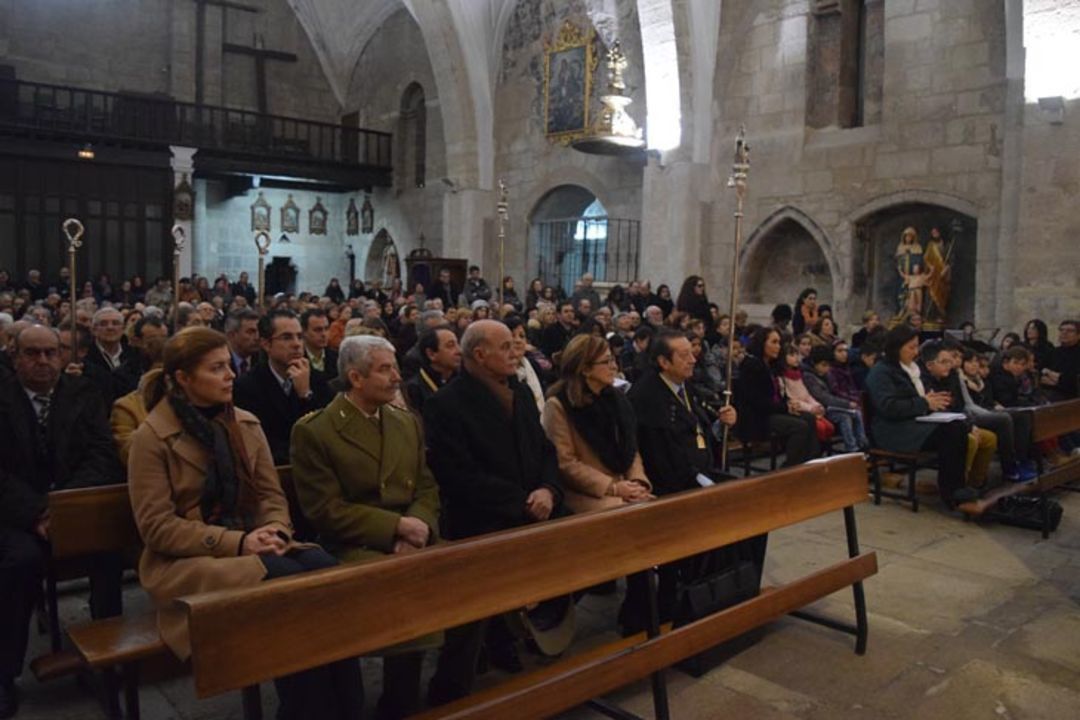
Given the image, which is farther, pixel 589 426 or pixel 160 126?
pixel 160 126

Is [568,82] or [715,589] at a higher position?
[568,82]

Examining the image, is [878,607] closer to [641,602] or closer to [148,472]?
[641,602]

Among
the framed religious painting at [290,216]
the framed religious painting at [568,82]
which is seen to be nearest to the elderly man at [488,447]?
the framed religious painting at [568,82]

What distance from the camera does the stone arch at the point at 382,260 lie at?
2095 centimetres

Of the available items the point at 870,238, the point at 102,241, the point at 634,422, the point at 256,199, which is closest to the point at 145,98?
the point at 102,241

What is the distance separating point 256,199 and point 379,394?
19307mm

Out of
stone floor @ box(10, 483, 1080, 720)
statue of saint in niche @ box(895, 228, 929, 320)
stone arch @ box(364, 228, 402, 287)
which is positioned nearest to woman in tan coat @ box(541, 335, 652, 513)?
stone floor @ box(10, 483, 1080, 720)

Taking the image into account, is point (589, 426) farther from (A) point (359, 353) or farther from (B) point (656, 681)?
(B) point (656, 681)

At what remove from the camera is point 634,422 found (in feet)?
12.4

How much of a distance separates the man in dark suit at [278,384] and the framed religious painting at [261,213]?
17.1 meters

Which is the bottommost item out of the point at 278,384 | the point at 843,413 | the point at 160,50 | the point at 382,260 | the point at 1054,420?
the point at 843,413

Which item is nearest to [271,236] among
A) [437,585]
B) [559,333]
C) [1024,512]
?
[559,333]

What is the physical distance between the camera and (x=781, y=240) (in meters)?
13.3

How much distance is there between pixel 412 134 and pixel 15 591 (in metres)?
18.3
